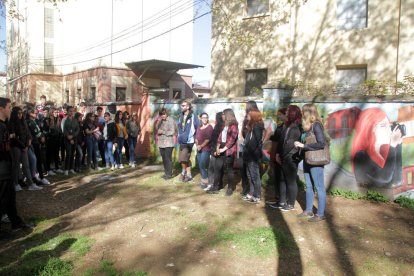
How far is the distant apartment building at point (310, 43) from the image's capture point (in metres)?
12.2

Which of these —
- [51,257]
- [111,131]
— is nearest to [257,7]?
[111,131]

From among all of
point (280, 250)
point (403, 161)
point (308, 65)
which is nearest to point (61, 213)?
point (280, 250)

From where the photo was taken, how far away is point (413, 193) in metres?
6.91

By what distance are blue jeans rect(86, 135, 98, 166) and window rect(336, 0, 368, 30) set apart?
9.48 meters

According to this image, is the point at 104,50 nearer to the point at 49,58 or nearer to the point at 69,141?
the point at 49,58

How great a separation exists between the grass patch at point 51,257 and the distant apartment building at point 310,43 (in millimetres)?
7996

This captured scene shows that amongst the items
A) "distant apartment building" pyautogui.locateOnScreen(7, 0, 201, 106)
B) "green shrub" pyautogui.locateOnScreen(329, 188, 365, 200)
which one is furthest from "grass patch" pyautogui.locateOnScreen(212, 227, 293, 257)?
"distant apartment building" pyautogui.locateOnScreen(7, 0, 201, 106)

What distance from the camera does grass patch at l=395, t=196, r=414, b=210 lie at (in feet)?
22.2

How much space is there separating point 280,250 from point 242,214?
5.18ft

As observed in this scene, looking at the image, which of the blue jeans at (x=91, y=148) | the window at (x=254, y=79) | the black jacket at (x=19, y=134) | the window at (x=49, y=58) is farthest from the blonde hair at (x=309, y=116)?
the window at (x=49, y=58)

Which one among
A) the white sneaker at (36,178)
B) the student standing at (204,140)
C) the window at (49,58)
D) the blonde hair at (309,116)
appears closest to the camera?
the blonde hair at (309,116)

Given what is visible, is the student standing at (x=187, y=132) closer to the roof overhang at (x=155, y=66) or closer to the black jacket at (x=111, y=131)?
the black jacket at (x=111, y=131)

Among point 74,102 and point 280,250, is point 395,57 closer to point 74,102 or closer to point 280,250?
point 280,250

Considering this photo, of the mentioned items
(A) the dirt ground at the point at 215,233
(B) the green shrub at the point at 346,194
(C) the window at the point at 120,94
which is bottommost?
(A) the dirt ground at the point at 215,233
